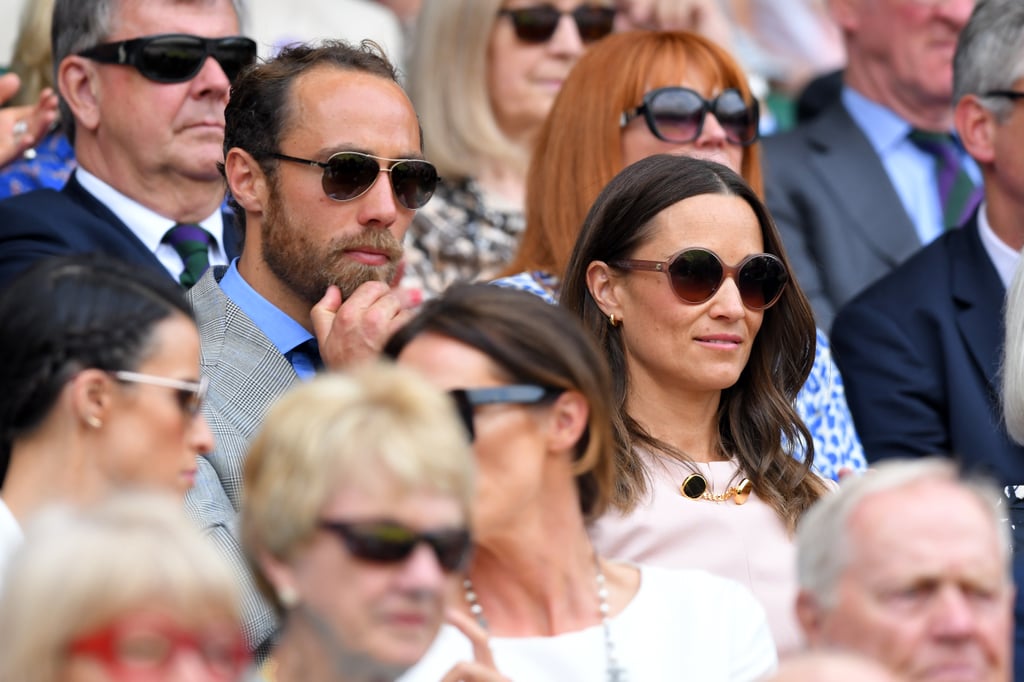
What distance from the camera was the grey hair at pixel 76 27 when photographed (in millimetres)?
5664

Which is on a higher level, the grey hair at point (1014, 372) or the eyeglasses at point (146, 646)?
the eyeglasses at point (146, 646)

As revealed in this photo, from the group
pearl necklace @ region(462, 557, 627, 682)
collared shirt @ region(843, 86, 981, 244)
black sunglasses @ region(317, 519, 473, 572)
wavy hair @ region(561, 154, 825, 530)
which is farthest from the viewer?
collared shirt @ region(843, 86, 981, 244)

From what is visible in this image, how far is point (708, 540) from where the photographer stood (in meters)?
4.31

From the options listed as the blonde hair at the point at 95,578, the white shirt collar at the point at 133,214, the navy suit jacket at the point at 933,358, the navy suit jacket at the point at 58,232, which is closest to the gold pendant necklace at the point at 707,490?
the navy suit jacket at the point at 933,358

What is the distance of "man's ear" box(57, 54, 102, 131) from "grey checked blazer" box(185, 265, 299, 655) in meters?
1.03

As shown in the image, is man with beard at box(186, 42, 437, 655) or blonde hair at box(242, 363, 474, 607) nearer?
blonde hair at box(242, 363, 474, 607)

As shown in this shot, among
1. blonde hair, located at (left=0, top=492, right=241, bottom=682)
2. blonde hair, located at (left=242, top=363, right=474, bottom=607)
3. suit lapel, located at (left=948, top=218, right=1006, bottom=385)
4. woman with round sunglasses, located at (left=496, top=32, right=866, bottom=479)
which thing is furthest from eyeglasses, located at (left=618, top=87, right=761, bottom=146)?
blonde hair, located at (left=0, top=492, right=241, bottom=682)

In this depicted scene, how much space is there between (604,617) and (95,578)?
1.35 meters

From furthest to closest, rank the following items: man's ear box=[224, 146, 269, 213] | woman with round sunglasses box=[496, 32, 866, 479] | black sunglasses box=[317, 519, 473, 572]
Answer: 1. woman with round sunglasses box=[496, 32, 866, 479]
2. man's ear box=[224, 146, 269, 213]
3. black sunglasses box=[317, 519, 473, 572]

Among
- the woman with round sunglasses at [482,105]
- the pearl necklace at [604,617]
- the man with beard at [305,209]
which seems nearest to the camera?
the pearl necklace at [604,617]

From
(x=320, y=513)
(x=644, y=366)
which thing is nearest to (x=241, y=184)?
(x=644, y=366)

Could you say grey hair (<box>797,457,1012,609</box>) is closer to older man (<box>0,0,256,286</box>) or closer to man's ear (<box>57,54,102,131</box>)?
older man (<box>0,0,256,286</box>)

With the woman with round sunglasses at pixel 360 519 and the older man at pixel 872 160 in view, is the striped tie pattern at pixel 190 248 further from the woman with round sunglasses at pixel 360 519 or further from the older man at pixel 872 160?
the woman with round sunglasses at pixel 360 519

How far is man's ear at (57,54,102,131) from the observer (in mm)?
5676
